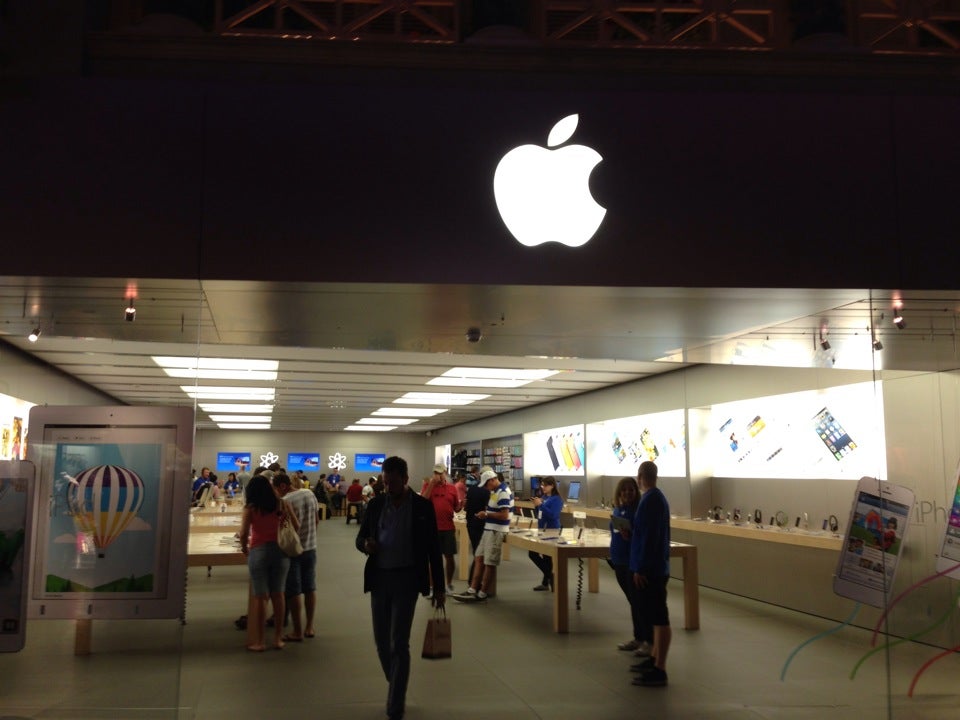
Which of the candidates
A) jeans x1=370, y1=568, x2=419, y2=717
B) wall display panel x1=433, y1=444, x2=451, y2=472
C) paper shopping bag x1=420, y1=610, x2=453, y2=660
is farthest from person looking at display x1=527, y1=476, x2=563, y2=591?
wall display panel x1=433, y1=444, x2=451, y2=472

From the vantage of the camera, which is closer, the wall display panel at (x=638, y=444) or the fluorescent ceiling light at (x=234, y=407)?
the wall display panel at (x=638, y=444)

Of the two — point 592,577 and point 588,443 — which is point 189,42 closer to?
point 592,577

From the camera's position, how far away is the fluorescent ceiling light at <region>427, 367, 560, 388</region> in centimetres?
1209

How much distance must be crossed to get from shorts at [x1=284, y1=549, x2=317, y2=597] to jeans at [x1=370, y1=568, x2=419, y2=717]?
2359 millimetres

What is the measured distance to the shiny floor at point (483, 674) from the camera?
4.44 m

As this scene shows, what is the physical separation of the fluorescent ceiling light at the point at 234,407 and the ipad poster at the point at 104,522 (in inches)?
498

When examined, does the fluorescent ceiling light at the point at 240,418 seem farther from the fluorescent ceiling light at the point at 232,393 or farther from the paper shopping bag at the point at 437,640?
the paper shopping bag at the point at 437,640

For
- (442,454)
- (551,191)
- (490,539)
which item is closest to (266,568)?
(490,539)

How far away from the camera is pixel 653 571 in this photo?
573 cm

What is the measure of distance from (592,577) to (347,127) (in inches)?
299

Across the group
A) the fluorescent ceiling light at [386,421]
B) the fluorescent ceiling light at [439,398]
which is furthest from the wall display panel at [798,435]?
the fluorescent ceiling light at [386,421]

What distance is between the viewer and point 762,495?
1022 cm

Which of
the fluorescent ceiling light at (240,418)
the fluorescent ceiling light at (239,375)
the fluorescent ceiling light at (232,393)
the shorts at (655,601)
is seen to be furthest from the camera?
the fluorescent ceiling light at (240,418)

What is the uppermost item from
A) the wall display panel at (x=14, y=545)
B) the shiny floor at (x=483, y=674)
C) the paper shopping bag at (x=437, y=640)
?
the wall display panel at (x=14, y=545)
